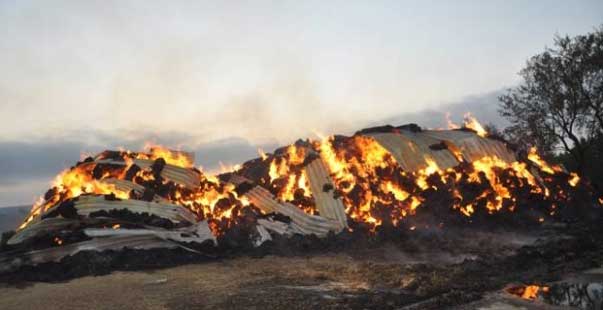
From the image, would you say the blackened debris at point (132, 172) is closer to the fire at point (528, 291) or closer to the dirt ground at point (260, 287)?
the dirt ground at point (260, 287)

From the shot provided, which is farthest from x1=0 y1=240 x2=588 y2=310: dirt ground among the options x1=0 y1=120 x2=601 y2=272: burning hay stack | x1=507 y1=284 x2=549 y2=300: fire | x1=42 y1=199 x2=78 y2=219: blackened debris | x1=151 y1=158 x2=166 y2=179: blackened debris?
x1=151 y1=158 x2=166 y2=179: blackened debris

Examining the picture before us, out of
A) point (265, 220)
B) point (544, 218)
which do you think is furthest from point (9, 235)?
point (544, 218)

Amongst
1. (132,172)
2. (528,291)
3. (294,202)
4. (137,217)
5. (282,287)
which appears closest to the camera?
(528,291)

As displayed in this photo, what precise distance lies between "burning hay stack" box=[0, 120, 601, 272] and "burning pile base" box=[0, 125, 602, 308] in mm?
39

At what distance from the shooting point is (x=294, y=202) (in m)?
14.9

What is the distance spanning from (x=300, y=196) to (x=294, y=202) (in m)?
0.28

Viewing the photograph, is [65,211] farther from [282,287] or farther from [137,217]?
[282,287]

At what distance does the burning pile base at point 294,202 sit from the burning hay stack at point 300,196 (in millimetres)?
39

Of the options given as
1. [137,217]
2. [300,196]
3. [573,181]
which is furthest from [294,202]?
[573,181]

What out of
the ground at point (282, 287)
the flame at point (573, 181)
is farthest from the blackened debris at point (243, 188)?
the flame at point (573, 181)

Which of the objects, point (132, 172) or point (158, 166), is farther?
point (158, 166)

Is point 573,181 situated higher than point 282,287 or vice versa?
point 573,181

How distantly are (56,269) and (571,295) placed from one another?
995 cm

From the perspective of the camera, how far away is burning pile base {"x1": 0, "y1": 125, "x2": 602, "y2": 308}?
11.4 m
